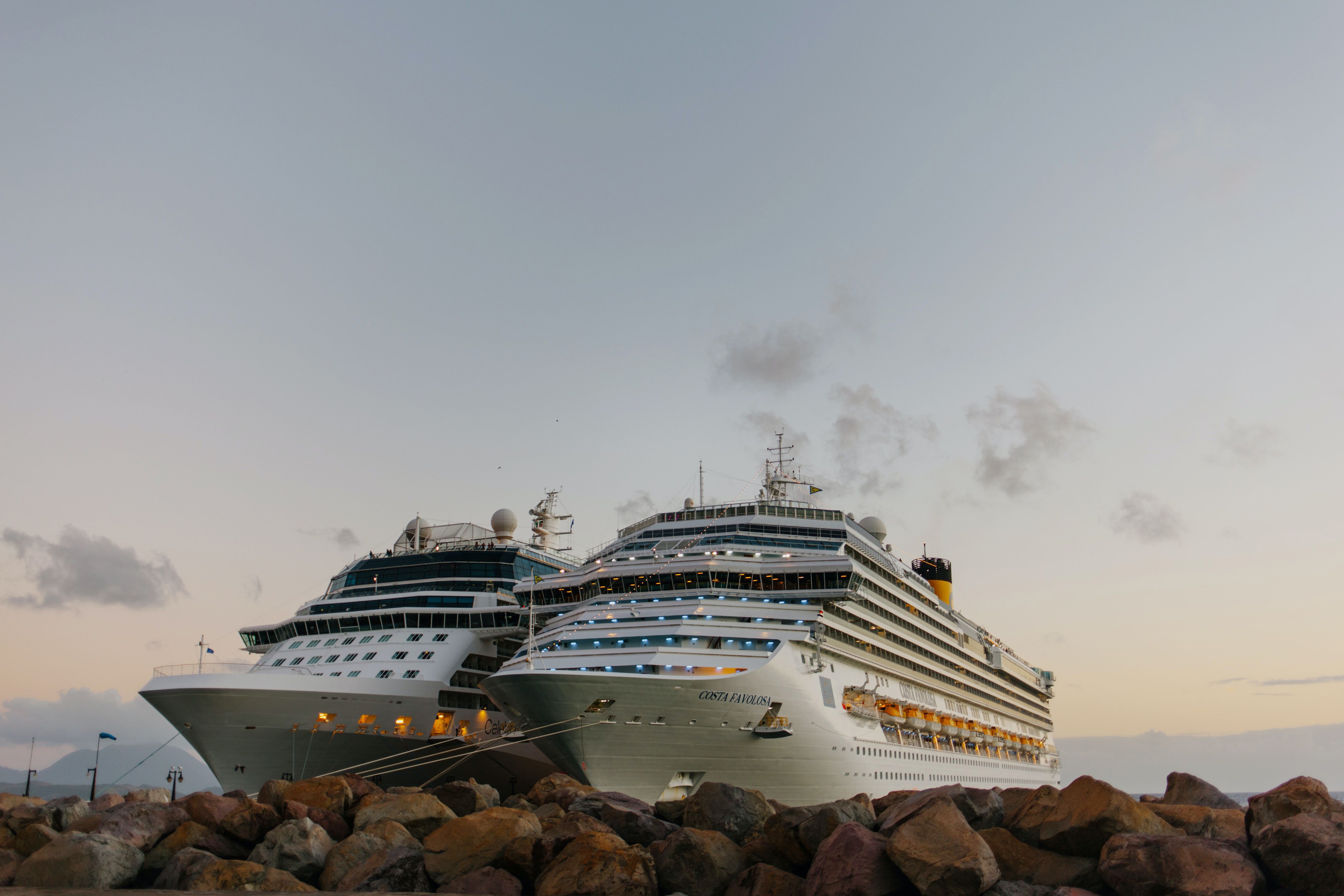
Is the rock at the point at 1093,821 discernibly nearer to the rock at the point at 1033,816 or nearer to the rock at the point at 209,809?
the rock at the point at 1033,816

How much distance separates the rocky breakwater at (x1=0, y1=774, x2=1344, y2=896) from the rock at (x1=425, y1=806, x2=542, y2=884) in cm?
4

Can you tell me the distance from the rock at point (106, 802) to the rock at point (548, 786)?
11.6m

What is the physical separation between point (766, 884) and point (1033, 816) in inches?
216

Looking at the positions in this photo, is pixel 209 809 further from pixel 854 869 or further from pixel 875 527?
pixel 875 527

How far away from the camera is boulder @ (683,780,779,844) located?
64.9ft

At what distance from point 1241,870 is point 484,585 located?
49.4 metres

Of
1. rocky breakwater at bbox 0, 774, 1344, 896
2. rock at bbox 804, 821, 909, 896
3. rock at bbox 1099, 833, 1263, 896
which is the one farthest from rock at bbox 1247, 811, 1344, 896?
rock at bbox 804, 821, 909, 896

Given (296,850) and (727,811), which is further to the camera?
(727,811)

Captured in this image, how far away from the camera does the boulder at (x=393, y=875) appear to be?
16.9 meters

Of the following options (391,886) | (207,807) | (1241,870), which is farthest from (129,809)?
(1241,870)

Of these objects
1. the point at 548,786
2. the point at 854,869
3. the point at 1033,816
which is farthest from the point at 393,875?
the point at 1033,816

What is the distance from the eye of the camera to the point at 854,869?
583 inches

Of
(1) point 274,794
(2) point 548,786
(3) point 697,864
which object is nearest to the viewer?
(3) point 697,864

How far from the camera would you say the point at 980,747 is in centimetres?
6028
